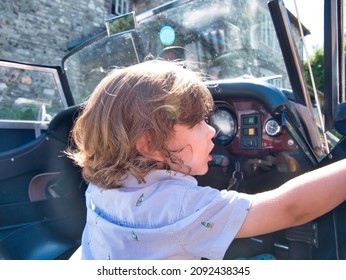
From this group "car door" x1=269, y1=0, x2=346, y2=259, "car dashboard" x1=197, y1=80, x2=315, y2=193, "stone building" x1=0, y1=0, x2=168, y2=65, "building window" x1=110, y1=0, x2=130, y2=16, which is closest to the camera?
"car door" x1=269, y1=0, x2=346, y2=259

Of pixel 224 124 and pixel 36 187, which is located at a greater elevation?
pixel 224 124

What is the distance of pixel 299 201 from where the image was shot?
3.19 ft

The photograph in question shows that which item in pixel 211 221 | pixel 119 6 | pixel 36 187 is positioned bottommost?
pixel 36 187

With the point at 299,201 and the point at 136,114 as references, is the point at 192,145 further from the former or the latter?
the point at 299,201

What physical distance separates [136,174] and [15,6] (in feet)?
42.9

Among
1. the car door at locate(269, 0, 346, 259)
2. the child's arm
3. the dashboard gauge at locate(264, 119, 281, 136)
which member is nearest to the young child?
the child's arm

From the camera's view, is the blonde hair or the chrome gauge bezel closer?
the blonde hair

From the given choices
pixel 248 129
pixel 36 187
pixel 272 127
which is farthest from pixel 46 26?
pixel 272 127

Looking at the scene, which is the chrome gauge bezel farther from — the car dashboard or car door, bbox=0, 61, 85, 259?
car door, bbox=0, 61, 85, 259

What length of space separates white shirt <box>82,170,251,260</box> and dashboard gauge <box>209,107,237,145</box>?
0.84 metres

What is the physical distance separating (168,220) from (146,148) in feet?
0.79

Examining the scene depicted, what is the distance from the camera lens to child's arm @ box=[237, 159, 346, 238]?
95cm

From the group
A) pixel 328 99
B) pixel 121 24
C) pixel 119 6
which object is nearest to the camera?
pixel 328 99

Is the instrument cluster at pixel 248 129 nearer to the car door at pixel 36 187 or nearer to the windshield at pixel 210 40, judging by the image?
the windshield at pixel 210 40
